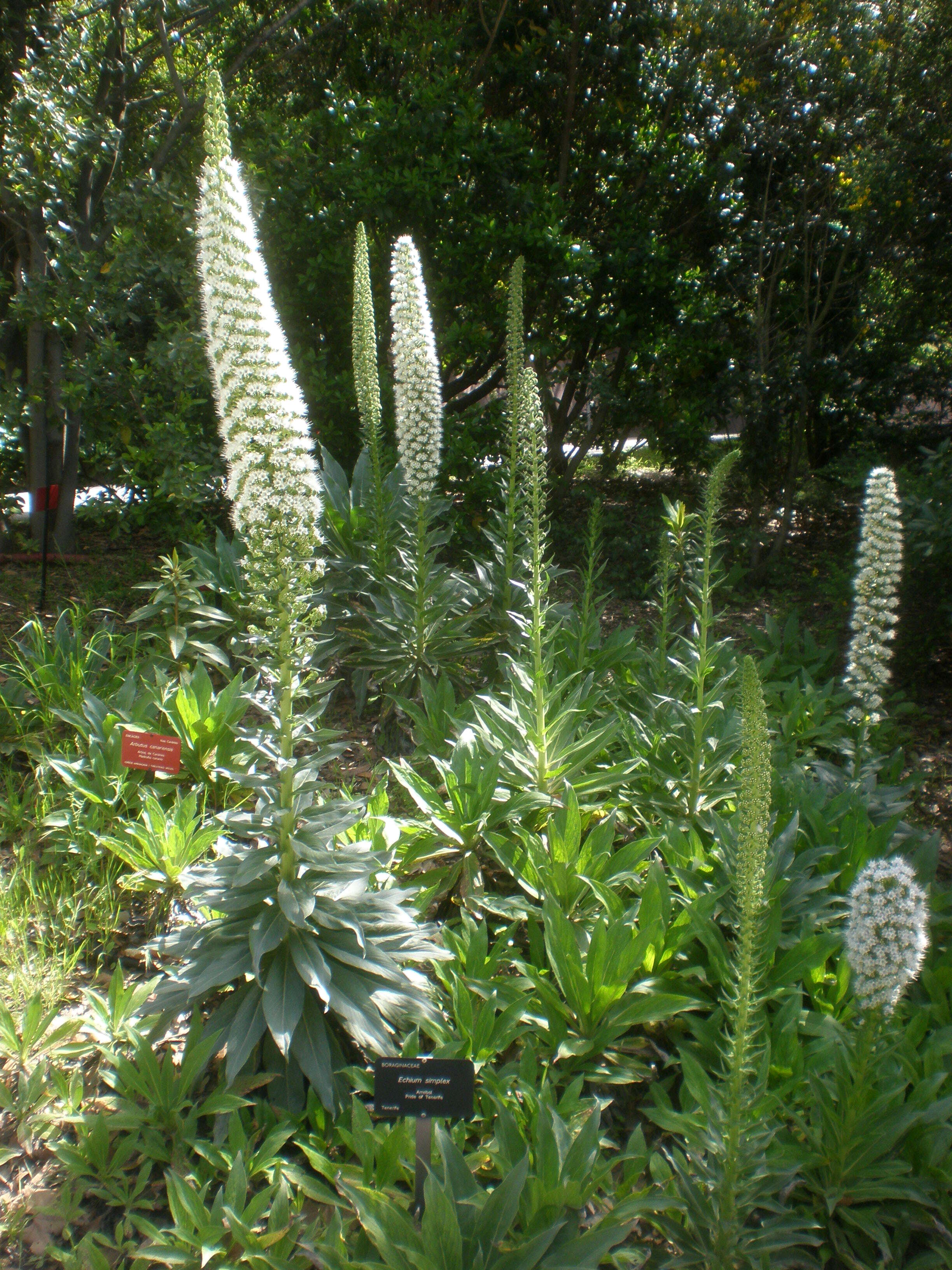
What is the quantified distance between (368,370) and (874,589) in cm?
286

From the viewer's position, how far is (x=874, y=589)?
3668mm

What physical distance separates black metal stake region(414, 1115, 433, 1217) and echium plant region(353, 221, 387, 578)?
3358mm

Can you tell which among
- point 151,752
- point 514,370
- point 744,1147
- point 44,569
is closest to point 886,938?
point 744,1147

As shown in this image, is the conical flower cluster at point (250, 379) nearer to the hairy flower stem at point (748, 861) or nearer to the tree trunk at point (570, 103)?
the hairy flower stem at point (748, 861)

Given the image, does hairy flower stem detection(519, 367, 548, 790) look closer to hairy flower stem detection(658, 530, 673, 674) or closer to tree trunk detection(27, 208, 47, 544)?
hairy flower stem detection(658, 530, 673, 674)

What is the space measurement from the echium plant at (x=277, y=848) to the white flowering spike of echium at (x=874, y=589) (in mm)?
2223

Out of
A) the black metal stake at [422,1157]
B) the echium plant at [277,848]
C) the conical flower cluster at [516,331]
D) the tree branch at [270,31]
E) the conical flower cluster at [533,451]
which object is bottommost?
the black metal stake at [422,1157]

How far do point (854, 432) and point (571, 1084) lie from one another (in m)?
7.29

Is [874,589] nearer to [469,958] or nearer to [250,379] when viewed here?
[469,958]

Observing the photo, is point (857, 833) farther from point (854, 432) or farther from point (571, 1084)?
point (854, 432)

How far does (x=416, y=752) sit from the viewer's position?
4.27 metres

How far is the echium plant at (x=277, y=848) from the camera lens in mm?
2395

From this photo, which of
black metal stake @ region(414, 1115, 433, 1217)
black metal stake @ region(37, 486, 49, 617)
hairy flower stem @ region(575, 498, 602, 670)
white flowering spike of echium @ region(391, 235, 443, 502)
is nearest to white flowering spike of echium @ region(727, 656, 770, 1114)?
black metal stake @ region(414, 1115, 433, 1217)

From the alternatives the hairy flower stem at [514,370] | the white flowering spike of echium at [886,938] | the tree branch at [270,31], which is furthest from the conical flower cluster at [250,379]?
the tree branch at [270,31]
